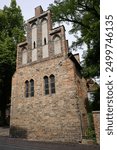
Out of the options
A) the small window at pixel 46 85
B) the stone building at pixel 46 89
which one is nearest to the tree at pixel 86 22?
the stone building at pixel 46 89

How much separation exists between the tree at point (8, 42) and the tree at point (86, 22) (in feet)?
21.6

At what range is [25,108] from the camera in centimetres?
1709

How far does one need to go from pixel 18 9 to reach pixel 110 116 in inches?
1105

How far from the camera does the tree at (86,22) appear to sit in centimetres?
1582

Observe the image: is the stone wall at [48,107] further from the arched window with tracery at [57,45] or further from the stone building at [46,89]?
the arched window with tracery at [57,45]

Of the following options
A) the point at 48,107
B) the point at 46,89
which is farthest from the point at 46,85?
the point at 48,107

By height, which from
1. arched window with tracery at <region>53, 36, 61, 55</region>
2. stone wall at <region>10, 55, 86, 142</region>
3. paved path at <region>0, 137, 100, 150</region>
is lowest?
paved path at <region>0, 137, 100, 150</region>

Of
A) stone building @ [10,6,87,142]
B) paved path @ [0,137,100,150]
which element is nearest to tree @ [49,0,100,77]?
stone building @ [10,6,87,142]

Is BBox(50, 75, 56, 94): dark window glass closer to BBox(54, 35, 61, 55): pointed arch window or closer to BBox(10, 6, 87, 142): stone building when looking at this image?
BBox(10, 6, 87, 142): stone building

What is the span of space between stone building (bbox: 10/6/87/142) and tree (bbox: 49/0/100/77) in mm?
1291

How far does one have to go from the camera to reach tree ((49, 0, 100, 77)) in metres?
15.8

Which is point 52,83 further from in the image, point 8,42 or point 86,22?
point 8,42

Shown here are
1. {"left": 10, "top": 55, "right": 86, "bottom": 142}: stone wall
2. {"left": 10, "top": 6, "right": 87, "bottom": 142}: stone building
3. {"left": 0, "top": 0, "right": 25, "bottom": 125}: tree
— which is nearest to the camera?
{"left": 10, "top": 55, "right": 86, "bottom": 142}: stone wall

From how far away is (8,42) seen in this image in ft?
80.2
